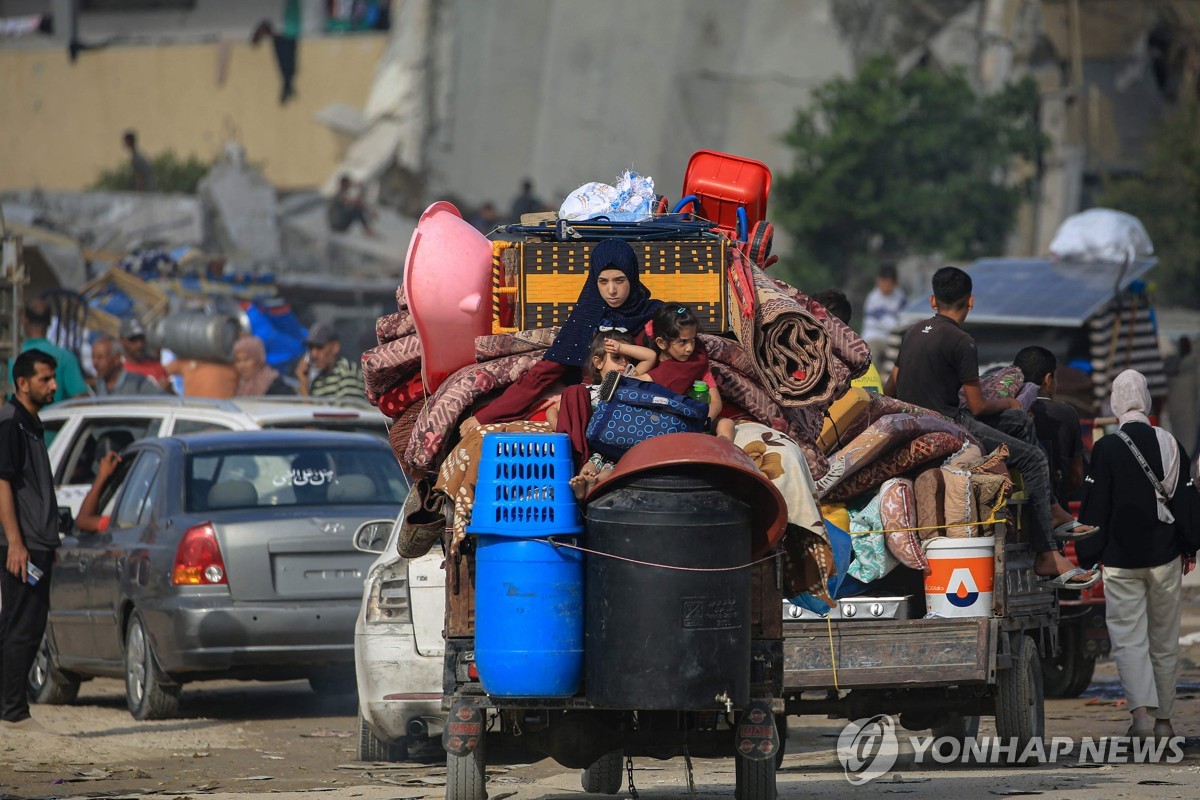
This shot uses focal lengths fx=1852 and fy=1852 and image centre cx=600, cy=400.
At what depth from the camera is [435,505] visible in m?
7.10

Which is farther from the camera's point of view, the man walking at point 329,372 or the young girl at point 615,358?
the man walking at point 329,372

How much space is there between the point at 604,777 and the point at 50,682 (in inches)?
218

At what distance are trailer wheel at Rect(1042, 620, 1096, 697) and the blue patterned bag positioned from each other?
20.0 ft

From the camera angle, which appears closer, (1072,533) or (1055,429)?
(1072,533)

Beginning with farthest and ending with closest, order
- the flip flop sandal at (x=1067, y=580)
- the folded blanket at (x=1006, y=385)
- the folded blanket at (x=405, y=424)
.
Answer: the folded blanket at (x=1006, y=385) → the flip flop sandal at (x=1067, y=580) → the folded blanket at (x=405, y=424)

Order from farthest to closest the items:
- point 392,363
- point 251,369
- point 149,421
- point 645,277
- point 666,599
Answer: point 251,369 → point 149,421 → point 392,363 → point 645,277 → point 666,599

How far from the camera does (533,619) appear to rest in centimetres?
604

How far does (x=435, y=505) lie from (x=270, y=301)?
15.5m

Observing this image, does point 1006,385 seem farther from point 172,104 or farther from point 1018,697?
point 172,104

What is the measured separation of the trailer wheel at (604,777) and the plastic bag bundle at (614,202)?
238 cm

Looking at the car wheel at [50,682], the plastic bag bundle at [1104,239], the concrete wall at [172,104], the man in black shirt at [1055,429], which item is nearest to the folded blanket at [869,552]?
the man in black shirt at [1055,429]

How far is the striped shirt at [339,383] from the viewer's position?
16.8 metres

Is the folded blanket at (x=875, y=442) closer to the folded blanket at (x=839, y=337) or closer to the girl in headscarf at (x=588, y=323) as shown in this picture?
the folded blanket at (x=839, y=337)

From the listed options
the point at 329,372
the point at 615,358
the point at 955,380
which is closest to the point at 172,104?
the point at 329,372
